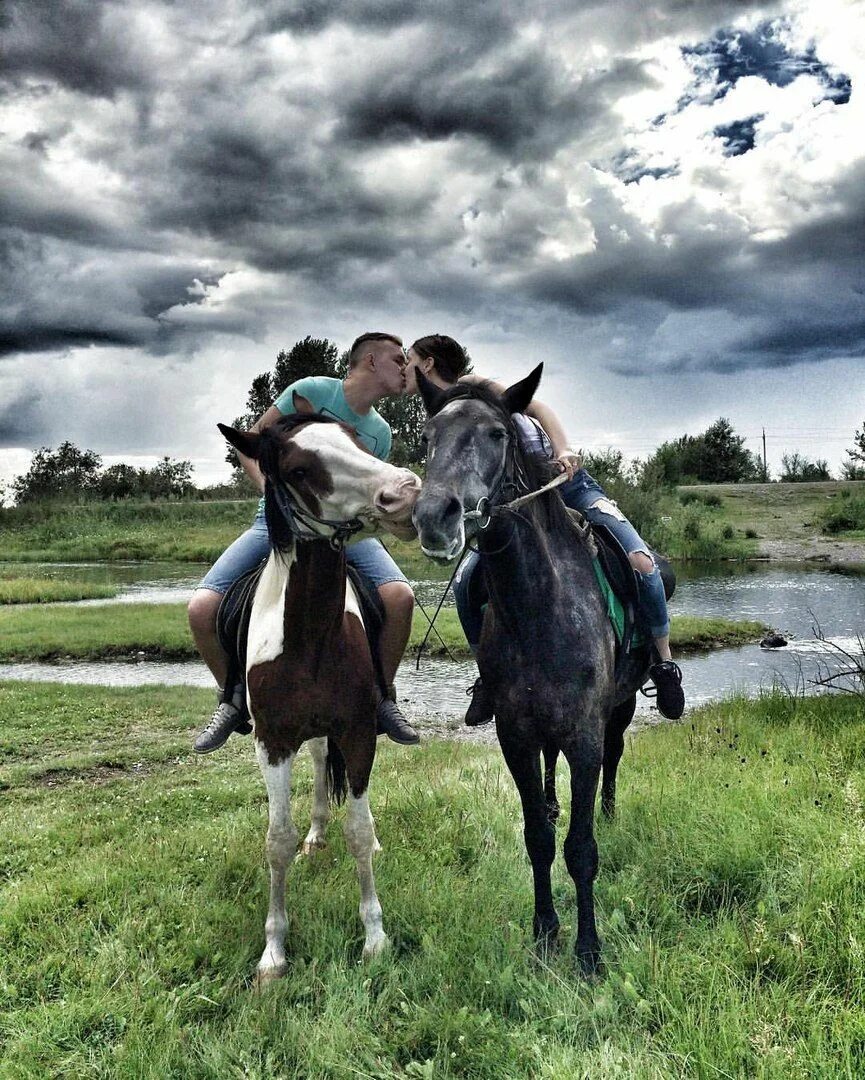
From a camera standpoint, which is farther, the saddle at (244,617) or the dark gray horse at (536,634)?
the saddle at (244,617)

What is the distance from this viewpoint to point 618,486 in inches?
1176

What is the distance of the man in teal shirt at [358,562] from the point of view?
13.7ft

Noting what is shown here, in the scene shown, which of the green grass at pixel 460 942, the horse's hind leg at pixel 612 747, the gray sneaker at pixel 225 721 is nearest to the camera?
the green grass at pixel 460 942

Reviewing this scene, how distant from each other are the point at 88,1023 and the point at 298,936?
1.03m

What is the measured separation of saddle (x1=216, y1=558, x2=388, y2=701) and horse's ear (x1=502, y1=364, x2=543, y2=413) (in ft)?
4.66

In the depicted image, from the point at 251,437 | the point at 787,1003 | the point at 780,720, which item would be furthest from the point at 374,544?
the point at 780,720

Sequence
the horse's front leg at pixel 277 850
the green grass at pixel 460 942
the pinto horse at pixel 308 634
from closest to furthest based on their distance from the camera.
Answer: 1. the green grass at pixel 460 942
2. the pinto horse at pixel 308 634
3. the horse's front leg at pixel 277 850

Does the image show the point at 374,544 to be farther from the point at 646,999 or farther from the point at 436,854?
the point at 646,999

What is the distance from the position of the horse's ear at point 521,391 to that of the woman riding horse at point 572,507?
374 millimetres

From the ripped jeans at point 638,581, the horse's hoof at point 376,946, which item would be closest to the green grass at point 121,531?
the ripped jeans at point 638,581

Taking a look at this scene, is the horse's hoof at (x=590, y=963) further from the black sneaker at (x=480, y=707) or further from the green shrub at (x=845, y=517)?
the green shrub at (x=845, y=517)

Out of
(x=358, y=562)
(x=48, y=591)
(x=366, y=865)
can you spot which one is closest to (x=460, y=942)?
(x=366, y=865)

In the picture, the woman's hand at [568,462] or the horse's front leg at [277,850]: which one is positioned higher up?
the woman's hand at [568,462]

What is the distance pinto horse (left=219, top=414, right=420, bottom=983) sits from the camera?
3143 millimetres
